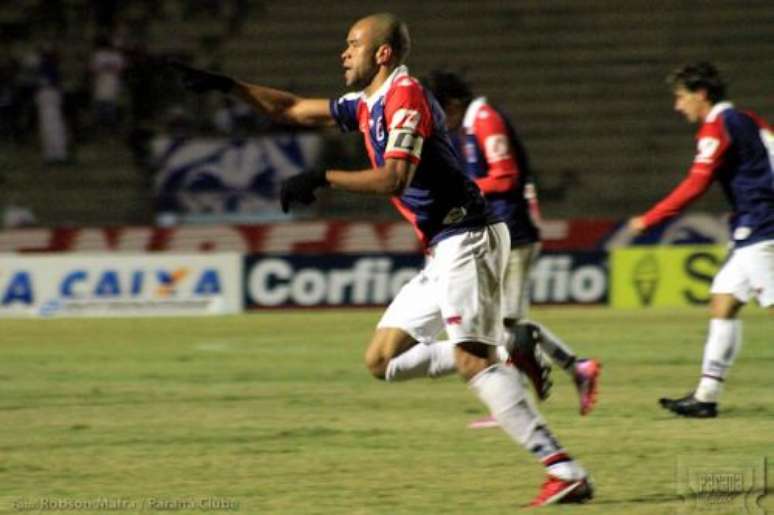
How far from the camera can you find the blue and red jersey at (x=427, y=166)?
22.5 ft

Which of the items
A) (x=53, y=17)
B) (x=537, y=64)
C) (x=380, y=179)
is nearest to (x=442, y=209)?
(x=380, y=179)

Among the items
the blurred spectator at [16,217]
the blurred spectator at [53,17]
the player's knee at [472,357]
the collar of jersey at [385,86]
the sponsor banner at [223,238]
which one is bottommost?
the sponsor banner at [223,238]

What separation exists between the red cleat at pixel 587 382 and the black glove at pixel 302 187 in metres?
3.81

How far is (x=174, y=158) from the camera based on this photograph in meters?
24.2

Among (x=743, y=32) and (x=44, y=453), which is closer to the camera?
(x=44, y=453)

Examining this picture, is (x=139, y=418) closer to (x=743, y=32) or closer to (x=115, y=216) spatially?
(x=115, y=216)

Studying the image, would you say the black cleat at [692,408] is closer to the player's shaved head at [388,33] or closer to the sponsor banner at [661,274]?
the player's shaved head at [388,33]

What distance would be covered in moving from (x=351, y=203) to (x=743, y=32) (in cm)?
755

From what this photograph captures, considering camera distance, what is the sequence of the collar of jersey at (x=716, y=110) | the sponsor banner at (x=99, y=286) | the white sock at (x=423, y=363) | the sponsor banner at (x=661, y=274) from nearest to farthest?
the white sock at (x=423, y=363) < the collar of jersey at (x=716, y=110) < the sponsor banner at (x=99, y=286) < the sponsor banner at (x=661, y=274)

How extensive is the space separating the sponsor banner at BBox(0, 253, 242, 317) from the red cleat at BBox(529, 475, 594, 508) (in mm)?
14005

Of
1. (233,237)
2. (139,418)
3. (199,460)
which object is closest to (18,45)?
(233,237)

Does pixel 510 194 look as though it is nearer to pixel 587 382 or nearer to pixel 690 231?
pixel 587 382

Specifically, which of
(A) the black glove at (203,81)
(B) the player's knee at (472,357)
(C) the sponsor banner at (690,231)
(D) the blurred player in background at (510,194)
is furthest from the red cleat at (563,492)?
(C) the sponsor banner at (690,231)

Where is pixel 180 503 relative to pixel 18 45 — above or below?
below
